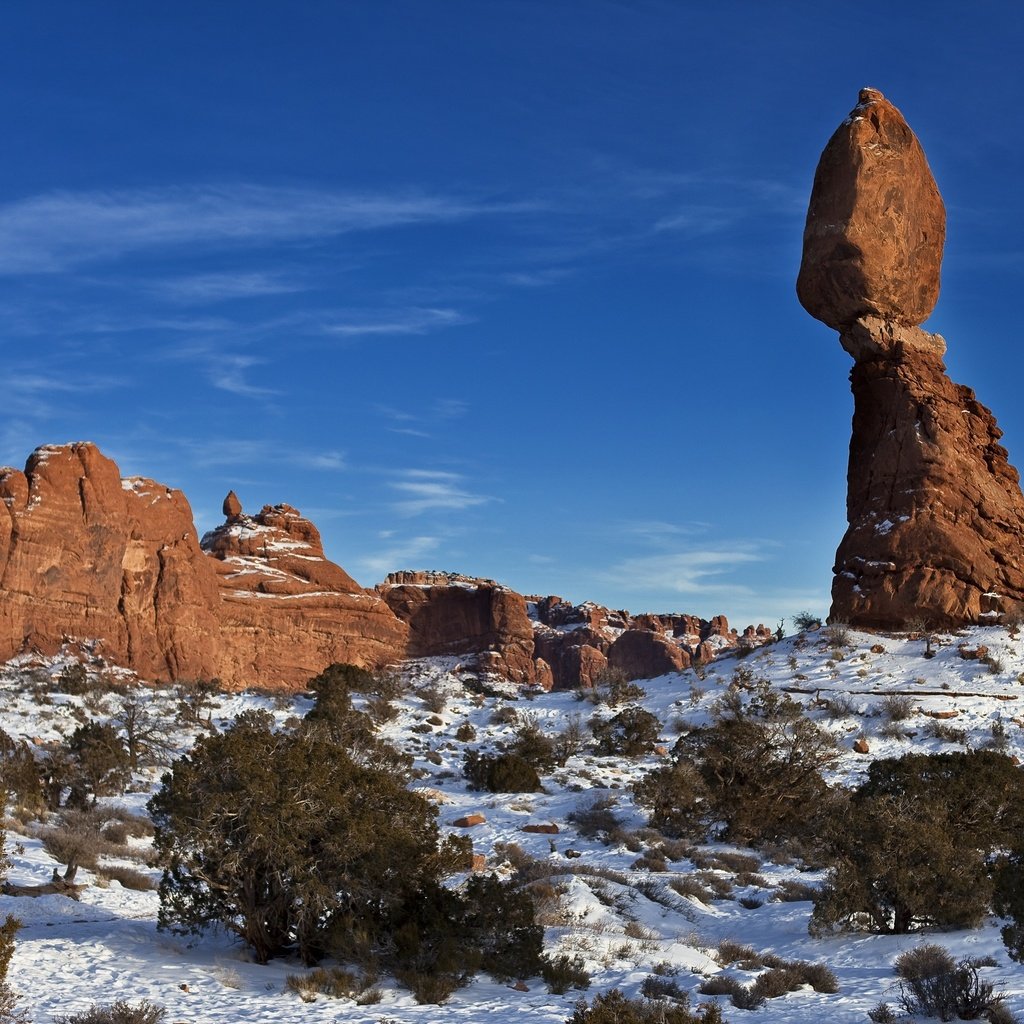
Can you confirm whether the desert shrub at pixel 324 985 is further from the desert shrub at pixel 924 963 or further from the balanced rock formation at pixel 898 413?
the balanced rock formation at pixel 898 413

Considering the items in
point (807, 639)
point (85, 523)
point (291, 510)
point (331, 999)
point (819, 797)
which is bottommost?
point (331, 999)

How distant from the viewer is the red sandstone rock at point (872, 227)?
38500mm

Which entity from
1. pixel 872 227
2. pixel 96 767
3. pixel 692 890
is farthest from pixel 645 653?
pixel 692 890

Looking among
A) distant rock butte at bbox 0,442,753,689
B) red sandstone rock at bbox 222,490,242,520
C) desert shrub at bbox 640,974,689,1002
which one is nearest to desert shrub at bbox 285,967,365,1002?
desert shrub at bbox 640,974,689,1002

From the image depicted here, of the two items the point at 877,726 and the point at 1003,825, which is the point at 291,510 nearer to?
the point at 877,726

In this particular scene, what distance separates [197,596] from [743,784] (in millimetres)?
42035

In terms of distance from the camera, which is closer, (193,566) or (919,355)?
(919,355)

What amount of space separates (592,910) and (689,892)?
3.21 m

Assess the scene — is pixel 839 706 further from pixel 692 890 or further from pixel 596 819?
pixel 692 890

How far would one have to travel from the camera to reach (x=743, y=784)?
2525 cm

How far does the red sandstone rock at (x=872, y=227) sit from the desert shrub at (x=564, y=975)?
31082mm

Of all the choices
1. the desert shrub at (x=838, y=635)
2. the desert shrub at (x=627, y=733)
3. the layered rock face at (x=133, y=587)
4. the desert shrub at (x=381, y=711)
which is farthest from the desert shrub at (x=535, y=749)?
the layered rock face at (x=133, y=587)

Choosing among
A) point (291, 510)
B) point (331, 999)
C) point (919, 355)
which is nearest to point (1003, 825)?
point (331, 999)

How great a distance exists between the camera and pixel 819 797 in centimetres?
2478
